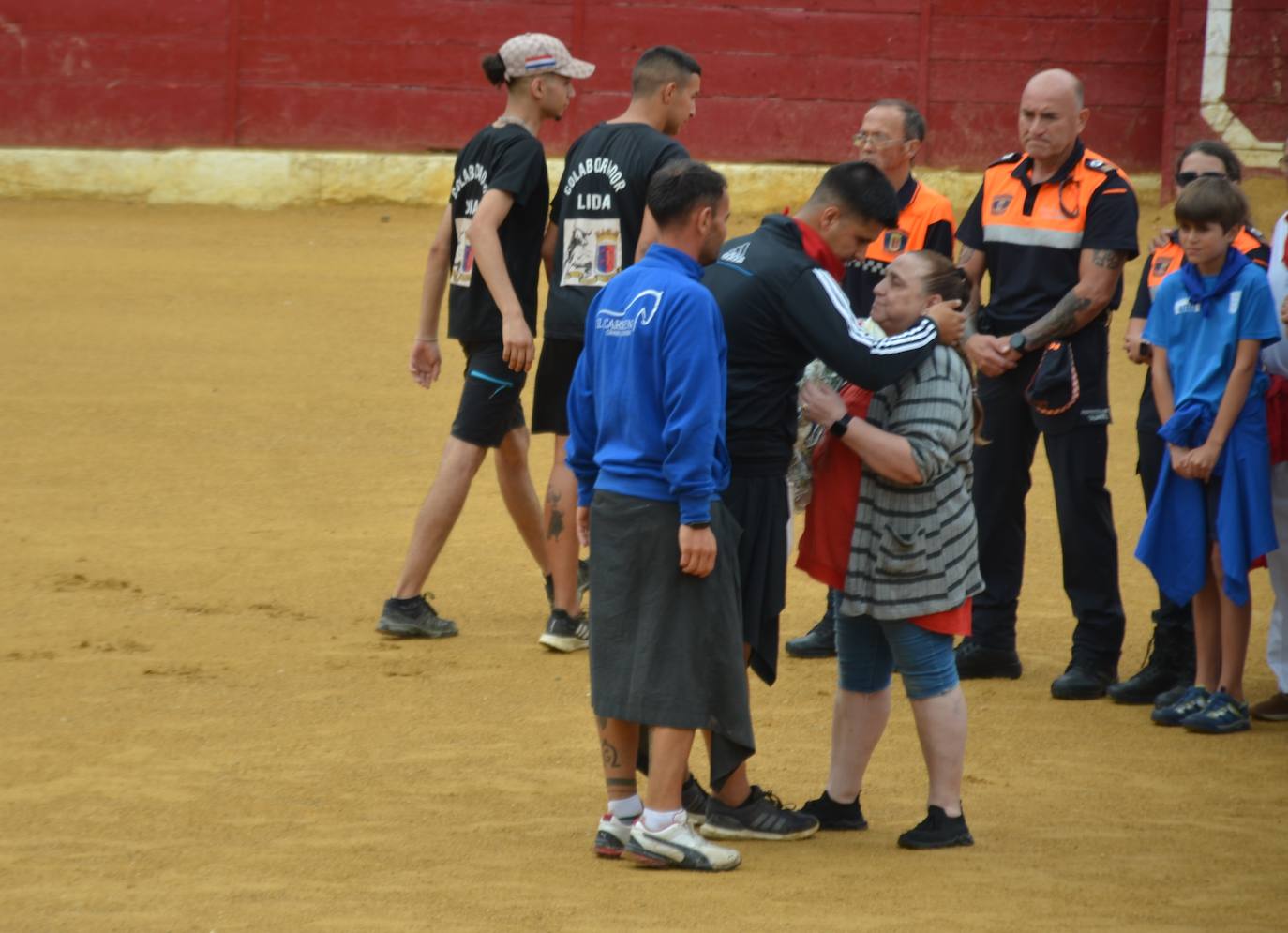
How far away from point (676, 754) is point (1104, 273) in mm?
2651

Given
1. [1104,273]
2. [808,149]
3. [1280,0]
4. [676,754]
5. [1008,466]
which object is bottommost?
[676,754]

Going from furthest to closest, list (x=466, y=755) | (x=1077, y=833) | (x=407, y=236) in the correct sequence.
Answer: (x=407, y=236)
(x=466, y=755)
(x=1077, y=833)

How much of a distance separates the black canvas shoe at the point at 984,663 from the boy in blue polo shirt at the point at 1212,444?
0.68 metres

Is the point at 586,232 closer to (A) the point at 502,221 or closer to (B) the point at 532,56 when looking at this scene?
(A) the point at 502,221

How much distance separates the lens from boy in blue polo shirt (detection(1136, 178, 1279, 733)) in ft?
19.4

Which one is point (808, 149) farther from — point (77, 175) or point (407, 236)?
point (77, 175)

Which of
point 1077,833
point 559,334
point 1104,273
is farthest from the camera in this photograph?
point 559,334

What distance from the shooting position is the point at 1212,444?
234 inches

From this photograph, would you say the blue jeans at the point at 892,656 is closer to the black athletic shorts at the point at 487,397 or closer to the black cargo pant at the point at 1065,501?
the black cargo pant at the point at 1065,501

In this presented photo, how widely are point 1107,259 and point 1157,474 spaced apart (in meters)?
0.76

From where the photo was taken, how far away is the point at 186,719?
5902 mm

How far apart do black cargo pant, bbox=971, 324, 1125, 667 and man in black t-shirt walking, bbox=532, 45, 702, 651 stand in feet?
4.58

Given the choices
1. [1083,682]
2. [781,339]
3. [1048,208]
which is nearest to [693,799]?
[781,339]

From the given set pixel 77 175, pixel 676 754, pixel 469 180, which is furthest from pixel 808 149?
pixel 676 754
